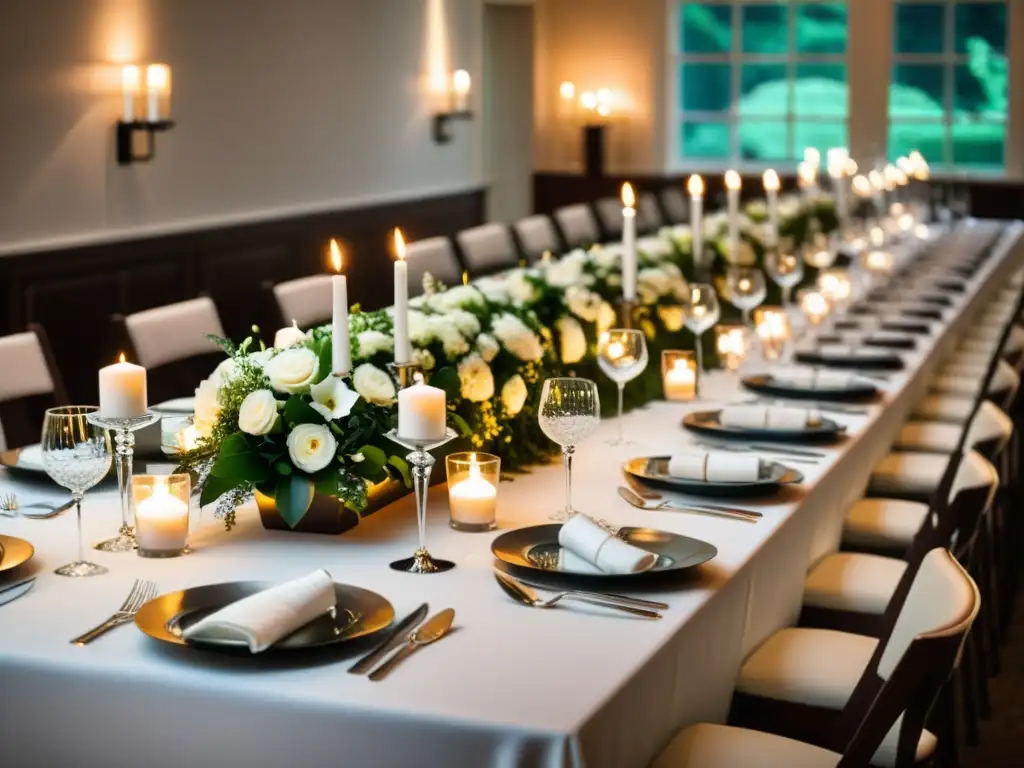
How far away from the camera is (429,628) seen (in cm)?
204

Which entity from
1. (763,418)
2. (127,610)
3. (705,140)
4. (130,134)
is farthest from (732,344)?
(705,140)

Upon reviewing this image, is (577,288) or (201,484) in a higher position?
(577,288)

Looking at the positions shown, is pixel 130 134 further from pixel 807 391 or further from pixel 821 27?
pixel 821 27

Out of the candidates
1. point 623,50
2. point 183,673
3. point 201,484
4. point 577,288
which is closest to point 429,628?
point 183,673

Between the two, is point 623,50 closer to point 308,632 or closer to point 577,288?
point 577,288

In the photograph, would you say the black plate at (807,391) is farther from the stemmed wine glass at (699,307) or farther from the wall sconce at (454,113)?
the wall sconce at (454,113)

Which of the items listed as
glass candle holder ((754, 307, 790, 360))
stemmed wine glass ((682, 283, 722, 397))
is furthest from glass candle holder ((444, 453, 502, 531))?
glass candle holder ((754, 307, 790, 360))

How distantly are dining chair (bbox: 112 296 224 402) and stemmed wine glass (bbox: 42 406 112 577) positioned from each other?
1805mm

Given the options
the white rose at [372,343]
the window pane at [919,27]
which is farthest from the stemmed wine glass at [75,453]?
the window pane at [919,27]

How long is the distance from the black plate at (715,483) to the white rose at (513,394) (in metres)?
0.24

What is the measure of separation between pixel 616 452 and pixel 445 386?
0.62 metres

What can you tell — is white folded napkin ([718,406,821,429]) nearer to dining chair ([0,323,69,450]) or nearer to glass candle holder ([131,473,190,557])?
glass candle holder ([131,473,190,557])

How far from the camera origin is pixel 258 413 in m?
2.43

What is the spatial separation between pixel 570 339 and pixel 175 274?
4.61 meters
